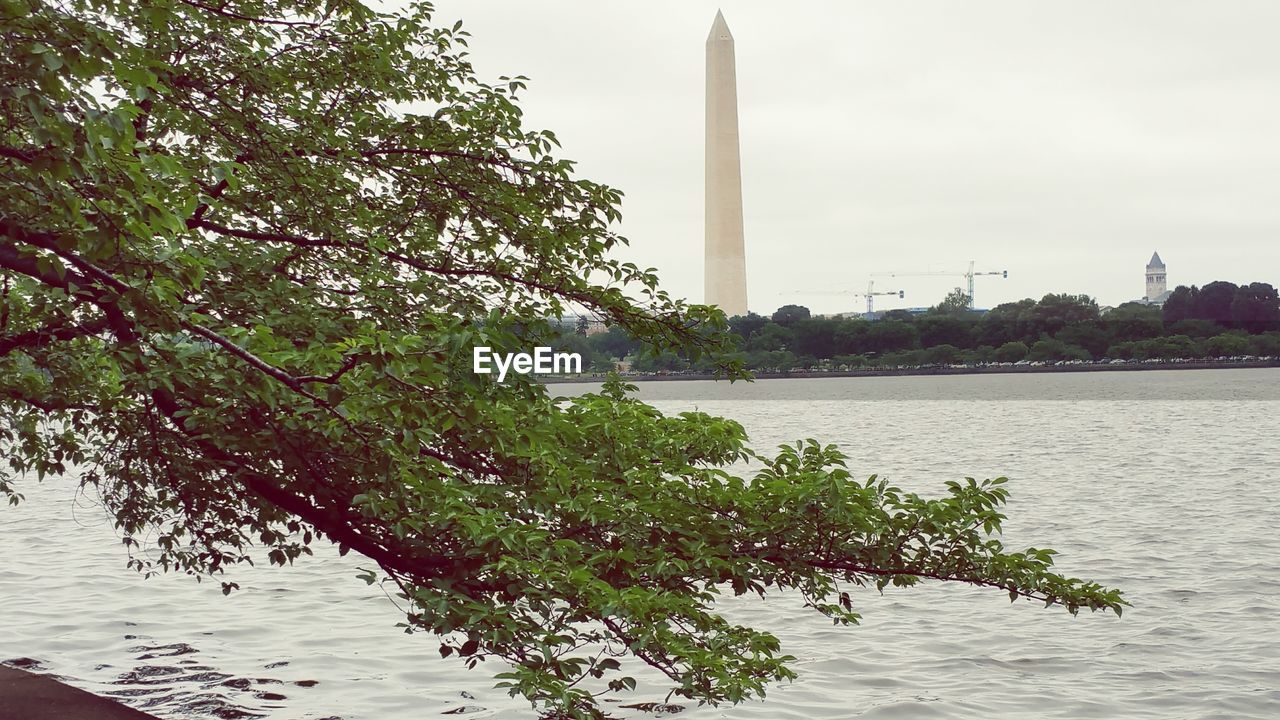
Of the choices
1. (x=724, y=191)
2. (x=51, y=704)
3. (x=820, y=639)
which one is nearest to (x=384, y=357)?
(x=51, y=704)

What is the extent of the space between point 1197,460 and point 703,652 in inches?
2549

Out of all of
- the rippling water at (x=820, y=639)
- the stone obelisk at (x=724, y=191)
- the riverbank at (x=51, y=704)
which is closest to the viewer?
the riverbank at (x=51, y=704)

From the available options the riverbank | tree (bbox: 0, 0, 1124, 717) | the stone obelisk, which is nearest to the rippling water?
the riverbank

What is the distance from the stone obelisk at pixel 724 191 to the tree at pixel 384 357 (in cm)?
10379

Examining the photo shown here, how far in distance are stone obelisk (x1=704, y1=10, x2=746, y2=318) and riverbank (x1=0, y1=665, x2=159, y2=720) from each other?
102968mm

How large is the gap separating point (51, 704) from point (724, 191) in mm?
106634

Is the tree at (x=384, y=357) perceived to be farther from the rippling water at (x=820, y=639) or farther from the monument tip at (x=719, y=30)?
the monument tip at (x=719, y=30)

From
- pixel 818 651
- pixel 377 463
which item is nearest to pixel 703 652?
pixel 377 463

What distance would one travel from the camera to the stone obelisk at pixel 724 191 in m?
115

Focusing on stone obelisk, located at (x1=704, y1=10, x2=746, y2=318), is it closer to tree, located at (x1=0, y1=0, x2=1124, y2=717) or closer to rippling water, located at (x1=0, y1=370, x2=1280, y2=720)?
rippling water, located at (x1=0, y1=370, x2=1280, y2=720)

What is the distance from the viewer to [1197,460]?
67188mm

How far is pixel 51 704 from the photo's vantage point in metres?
12.1

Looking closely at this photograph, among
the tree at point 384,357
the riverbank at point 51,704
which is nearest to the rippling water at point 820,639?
the riverbank at point 51,704

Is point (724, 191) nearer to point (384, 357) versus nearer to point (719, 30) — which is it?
point (719, 30)
